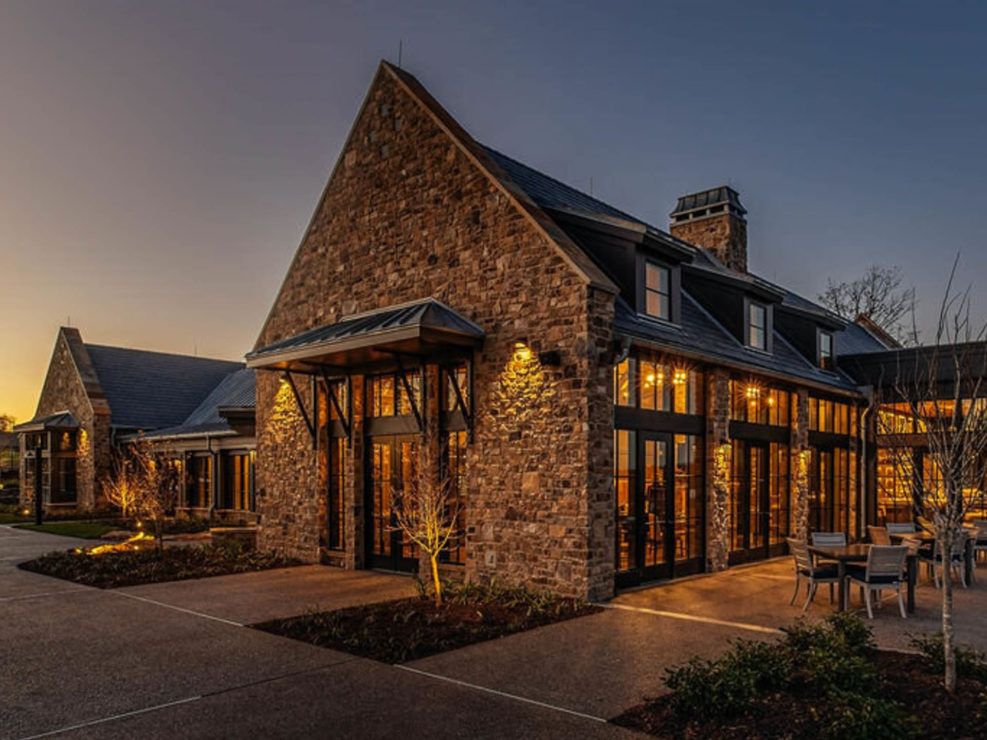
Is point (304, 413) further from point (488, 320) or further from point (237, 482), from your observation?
point (237, 482)

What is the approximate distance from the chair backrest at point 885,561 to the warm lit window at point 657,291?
482 cm

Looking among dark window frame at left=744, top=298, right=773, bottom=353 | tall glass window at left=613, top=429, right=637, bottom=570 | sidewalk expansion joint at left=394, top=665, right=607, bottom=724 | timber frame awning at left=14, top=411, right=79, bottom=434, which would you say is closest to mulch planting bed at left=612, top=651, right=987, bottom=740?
sidewalk expansion joint at left=394, top=665, right=607, bottom=724

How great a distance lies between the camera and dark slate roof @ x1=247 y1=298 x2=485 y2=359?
34.4 feet

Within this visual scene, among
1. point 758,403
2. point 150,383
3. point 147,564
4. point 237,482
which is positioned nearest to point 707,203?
point 758,403

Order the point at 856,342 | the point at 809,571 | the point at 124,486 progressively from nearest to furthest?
the point at 809,571 < the point at 124,486 < the point at 856,342

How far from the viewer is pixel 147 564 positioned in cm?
1372

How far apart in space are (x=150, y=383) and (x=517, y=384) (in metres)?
26.8

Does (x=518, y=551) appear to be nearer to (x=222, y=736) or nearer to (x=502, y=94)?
(x=222, y=736)

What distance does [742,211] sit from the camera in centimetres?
1959

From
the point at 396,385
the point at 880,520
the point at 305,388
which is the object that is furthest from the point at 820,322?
the point at 305,388

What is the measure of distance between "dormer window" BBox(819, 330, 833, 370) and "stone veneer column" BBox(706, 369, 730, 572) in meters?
6.63

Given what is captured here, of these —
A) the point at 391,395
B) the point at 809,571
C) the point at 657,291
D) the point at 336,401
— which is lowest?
the point at 809,571

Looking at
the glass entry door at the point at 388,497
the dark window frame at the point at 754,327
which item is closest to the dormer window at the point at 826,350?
the dark window frame at the point at 754,327

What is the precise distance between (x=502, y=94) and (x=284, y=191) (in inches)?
261
